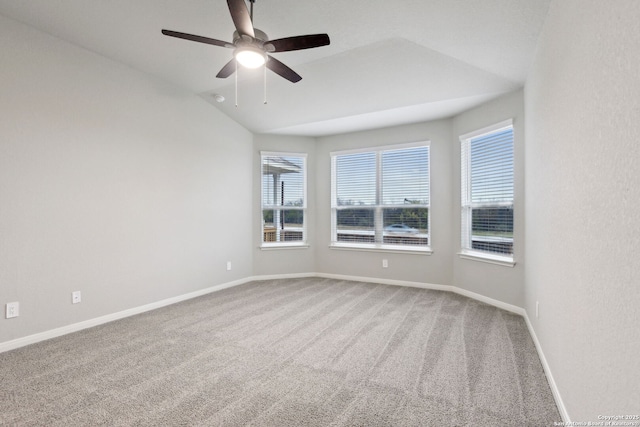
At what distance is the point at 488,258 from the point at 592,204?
9.29 feet

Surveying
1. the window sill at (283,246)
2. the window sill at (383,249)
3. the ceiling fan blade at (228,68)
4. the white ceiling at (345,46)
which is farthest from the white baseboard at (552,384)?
the window sill at (283,246)

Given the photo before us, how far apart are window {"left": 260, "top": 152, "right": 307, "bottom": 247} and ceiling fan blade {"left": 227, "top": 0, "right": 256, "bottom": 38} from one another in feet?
11.3

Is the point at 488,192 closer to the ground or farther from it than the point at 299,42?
closer to the ground

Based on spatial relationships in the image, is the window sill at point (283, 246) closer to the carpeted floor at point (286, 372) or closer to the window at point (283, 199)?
the window at point (283, 199)

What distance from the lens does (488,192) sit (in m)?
4.07

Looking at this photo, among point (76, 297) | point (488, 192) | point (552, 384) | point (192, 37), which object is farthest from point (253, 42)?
point (488, 192)

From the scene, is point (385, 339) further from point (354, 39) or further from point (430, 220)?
point (354, 39)

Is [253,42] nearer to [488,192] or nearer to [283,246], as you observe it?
[488,192]

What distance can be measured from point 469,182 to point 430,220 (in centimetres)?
84

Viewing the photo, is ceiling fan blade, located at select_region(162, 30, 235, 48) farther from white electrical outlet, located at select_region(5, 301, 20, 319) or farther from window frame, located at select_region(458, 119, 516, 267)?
window frame, located at select_region(458, 119, 516, 267)

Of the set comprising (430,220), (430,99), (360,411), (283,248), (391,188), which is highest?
(430,99)

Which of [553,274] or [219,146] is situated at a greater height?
[219,146]

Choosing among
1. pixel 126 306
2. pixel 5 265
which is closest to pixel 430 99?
pixel 126 306

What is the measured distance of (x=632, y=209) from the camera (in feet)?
3.37
